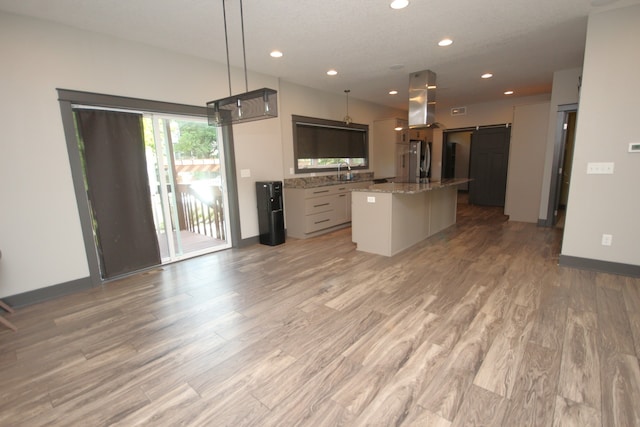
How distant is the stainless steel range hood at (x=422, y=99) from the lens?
4504 mm

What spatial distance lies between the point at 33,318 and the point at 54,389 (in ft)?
4.30

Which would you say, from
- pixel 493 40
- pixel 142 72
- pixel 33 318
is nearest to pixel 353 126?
pixel 493 40

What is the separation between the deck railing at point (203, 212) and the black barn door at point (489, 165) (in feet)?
21.4

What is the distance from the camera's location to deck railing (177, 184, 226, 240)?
461 centimetres

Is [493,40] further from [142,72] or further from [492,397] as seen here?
[142,72]

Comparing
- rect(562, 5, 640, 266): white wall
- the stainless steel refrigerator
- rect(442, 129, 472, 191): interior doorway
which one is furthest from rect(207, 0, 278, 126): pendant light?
rect(442, 129, 472, 191): interior doorway

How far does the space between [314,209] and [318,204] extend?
13 centimetres

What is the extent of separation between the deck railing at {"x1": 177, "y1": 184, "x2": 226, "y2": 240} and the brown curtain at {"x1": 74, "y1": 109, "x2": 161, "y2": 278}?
0.76 m

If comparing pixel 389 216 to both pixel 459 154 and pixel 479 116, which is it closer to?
pixel 479 116

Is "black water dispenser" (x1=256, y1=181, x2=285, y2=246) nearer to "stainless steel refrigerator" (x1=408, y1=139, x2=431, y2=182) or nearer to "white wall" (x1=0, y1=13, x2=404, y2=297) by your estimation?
"white wall" (x1=0, y1=13, x2=404, y2=297)

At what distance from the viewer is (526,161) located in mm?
5742

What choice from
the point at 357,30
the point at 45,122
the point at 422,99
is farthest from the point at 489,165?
the point at 45,122

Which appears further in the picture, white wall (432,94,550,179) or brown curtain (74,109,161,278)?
white wall (432,94,550,179)

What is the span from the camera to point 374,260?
12.7ft
